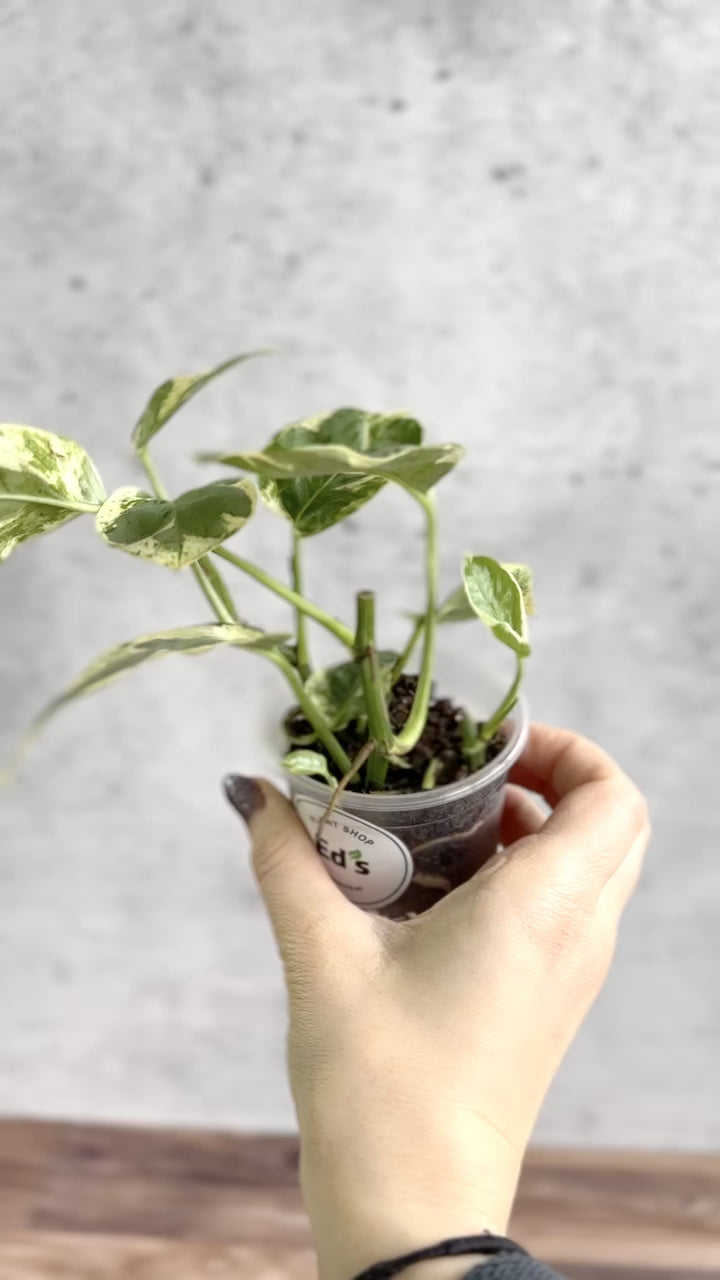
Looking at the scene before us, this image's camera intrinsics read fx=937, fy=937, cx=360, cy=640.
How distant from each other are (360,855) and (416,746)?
8 cm

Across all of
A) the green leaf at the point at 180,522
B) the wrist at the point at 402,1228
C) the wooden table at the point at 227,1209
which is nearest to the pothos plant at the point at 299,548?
the green leaf at the point at 180,522

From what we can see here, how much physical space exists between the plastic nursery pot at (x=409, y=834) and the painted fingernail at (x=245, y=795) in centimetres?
3

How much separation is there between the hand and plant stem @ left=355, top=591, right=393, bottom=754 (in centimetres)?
10

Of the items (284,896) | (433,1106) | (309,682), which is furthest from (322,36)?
(433,1106)

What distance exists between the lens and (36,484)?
1.39 ft

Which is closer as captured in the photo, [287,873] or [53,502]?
[53,502]

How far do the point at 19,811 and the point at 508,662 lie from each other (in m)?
0.52

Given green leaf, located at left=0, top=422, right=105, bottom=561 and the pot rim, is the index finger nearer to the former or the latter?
the pot rim

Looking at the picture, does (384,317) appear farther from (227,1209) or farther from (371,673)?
(227,1209)

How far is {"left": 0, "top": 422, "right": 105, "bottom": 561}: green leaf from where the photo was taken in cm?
42

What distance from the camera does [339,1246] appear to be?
48 cm

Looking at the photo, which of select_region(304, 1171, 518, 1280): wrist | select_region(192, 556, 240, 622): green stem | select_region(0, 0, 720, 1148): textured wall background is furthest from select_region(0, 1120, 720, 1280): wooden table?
select_region(192, 556, 240, 622): green stem

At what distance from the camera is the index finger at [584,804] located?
A: 21.8 inches

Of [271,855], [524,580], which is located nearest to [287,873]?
[271,855]
